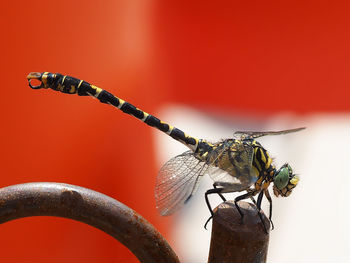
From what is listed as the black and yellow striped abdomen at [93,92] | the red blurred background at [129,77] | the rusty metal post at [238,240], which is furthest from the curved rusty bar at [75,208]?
the red blurred background at [129,77]

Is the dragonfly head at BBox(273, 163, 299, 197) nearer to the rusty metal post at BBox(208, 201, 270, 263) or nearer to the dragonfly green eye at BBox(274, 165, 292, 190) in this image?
the dragonfly green eye at BBox(274, 165, 292, 190)

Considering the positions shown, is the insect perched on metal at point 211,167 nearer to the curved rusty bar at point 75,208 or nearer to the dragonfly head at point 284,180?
the dragonfly head at point 284,180

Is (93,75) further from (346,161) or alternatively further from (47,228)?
(346,161)

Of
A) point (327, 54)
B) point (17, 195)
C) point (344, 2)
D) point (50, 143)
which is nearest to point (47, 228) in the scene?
point (50, 143)

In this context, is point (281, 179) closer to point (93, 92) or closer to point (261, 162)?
point (261, 162)

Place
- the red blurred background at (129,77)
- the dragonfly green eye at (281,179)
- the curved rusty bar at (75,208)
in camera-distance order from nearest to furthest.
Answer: the curved rusty bar at (75,208) → the dragonfly green eye at (281,179) → the red blurred background at (129,77)
